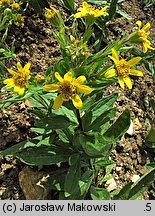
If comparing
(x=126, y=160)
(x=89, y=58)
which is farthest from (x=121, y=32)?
(x=89, y=58)

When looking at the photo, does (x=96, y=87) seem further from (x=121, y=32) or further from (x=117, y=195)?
(x=121, y=32)

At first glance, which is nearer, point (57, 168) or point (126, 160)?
point (57, 168)

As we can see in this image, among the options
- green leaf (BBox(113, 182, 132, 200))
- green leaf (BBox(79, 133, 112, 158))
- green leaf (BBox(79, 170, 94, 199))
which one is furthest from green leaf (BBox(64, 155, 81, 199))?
green leaf (BBox(113, 182, 132, 200))

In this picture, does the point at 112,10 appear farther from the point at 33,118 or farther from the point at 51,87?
the point at 51,87

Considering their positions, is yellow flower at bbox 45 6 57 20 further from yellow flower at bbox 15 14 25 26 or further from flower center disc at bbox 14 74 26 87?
yellow flower at bbox 15 14 25 26

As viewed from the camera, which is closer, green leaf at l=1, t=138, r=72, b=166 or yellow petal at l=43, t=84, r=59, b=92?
yellow petal at l=43, t=84, r=59, b=92

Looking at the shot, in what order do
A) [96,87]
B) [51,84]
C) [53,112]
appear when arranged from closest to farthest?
[51,84], [96,87], [53,112]
